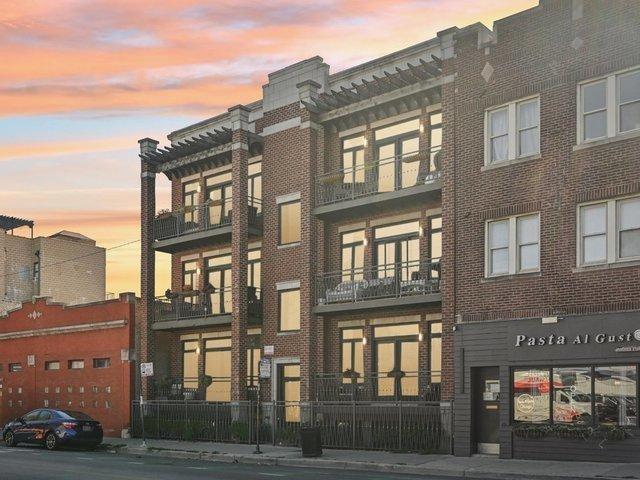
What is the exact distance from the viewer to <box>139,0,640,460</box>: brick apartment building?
23266mm

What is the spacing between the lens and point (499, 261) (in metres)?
25.6

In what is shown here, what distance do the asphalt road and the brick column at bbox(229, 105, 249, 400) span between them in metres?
6.41

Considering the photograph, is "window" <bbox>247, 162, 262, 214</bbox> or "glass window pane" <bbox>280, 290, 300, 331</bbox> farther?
"window" <bbox>247, 162, 262, 214</bbox>

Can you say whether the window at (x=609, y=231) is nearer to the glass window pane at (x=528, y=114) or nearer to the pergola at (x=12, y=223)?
the glass window pane at (x=528, y=114)

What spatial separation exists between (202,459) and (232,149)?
40.6 feet

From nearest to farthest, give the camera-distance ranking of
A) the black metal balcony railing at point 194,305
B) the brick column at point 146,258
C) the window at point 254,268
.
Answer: the window at point 254,268
the black metal balcony railing at point 194,305
the brick column at point 146,258

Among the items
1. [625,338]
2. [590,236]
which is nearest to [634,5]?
[590,236]

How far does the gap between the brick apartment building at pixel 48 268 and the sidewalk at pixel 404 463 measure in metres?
31.2

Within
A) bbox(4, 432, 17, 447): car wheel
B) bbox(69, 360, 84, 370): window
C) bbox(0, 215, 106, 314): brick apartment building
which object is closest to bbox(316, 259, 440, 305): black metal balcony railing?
bbox(4, 432, 17, 447): car wheel

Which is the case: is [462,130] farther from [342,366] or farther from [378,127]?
[342,366]

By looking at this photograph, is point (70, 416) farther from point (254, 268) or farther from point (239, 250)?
point (254, 268)

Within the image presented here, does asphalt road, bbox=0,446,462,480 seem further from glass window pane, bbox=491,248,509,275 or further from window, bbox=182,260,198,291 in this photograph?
window, bbox=182,260,198,291

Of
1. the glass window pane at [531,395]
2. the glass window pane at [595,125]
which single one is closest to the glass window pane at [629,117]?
the glass window pane at [595,125]

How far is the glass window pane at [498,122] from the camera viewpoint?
25.9 metres
